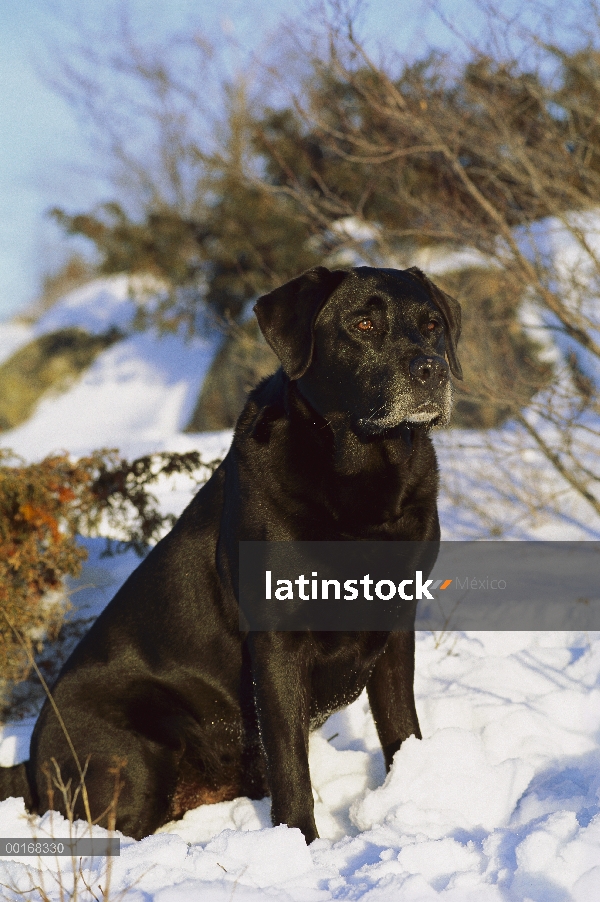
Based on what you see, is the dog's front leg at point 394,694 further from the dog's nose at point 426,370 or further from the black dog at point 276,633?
the dog's nose at point 426,370

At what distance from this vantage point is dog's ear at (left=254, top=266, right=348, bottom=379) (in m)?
2.56

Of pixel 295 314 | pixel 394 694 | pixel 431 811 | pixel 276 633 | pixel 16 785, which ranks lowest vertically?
pixel 16 785

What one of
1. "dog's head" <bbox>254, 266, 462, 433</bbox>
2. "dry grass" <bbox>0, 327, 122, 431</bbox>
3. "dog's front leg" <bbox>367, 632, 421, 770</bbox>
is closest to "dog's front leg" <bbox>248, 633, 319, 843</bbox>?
"dog's front leg" <bbox>367, 632, 421, 770</bbox>

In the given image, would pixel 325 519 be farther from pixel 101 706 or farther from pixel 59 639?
pixel 59 639

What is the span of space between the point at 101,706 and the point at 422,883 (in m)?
1.23

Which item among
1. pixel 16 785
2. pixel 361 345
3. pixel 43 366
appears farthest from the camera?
pixel 43 366

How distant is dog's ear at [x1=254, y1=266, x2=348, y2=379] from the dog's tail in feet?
5.28

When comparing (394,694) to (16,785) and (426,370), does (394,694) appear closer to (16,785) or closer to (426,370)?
(426,370)

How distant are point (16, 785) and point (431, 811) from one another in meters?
1.36

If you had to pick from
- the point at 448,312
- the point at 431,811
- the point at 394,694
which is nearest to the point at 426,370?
the point at 448,312

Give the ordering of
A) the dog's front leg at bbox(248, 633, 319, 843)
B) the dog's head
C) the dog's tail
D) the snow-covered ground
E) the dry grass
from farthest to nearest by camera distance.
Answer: the dry grass, the dog's tail, the dog's head, the dog's front leg at bbox(248, 633, 319, 843), the snow-covered ground

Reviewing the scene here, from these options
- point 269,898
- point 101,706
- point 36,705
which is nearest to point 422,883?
point 269,898

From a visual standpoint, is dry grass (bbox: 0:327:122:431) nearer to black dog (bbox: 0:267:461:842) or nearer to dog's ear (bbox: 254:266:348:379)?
black dog (bbox: 0:267:461:842)

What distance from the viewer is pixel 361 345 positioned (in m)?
2.61
